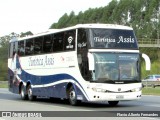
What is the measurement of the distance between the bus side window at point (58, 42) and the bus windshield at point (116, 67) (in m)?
3.33

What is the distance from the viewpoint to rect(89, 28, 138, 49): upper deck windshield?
69.7ft

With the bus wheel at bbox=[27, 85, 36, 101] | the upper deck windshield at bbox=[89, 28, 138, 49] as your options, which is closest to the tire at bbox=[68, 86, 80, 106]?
the upper deck windshield at bbox=[89, 28, 138, 49]

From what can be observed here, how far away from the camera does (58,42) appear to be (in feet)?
79.0

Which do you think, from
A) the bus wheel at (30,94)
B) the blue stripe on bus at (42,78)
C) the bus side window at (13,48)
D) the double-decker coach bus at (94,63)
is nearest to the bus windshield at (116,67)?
the double-decker coach bus at (94,63)

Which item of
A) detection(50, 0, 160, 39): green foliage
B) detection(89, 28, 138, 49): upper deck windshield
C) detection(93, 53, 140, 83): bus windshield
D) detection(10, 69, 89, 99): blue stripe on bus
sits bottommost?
detection(10, 69, 89, 99): blue stripe on bus

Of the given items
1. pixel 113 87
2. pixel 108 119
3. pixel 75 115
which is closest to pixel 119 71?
pixel 113 87

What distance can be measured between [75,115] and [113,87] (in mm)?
3504

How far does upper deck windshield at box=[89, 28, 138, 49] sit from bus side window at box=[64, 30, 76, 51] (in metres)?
1.32

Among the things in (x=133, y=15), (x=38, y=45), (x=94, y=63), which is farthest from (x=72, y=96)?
(x=133, y=15)

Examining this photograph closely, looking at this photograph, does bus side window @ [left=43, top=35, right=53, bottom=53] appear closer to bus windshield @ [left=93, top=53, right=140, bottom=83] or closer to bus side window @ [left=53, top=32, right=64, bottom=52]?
bus side window @ [left=53, top=32, right=64, bottom=52]

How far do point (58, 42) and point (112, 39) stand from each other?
3578mm

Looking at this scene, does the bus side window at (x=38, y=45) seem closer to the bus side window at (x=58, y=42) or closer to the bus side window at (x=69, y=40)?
the bus side window at (x=58, y=42)

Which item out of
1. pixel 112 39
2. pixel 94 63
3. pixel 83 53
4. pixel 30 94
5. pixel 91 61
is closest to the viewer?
pixel 91 61

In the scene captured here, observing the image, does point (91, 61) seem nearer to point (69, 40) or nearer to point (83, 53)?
point (83, 53)
